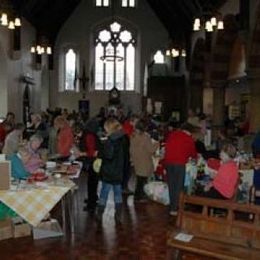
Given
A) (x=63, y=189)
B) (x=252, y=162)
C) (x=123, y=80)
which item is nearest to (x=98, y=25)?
(x=123, y=80)

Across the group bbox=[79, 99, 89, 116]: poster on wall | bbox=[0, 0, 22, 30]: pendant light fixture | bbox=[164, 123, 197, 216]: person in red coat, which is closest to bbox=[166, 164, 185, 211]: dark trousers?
bbox=[164, 123, 197, 216]: person in red coat

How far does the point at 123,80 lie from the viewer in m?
27.7

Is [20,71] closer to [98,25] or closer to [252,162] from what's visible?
[98,25]

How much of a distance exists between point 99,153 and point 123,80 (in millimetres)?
20101

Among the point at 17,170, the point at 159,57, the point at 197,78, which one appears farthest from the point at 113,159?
the point at 159,57

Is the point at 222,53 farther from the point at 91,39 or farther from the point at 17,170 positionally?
the point at 17,170

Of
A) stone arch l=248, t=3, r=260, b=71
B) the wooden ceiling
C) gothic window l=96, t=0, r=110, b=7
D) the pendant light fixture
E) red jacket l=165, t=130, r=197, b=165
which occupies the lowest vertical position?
red jacket l=165, t=130, r=197, b=165

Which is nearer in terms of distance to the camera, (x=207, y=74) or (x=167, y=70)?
(x=207, y=74)

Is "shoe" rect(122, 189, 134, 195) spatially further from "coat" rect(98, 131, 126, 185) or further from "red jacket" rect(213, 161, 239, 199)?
"red jacket" rect(213, 161, 239, 199)

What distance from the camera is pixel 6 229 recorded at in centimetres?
689

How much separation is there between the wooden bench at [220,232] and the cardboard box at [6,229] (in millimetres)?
2520

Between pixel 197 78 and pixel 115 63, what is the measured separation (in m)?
6.34

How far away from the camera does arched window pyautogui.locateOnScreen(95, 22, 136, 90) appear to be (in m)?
27.6

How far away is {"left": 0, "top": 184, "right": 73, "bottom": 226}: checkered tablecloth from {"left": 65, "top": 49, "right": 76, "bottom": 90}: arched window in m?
21.1
